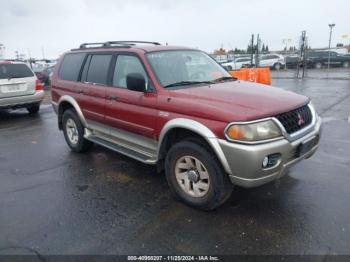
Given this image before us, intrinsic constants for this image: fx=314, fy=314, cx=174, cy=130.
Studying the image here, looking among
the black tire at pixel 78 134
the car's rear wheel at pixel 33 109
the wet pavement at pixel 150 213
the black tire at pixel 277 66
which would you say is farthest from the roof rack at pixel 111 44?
the black tire at pixel 277 66

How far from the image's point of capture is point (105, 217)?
142 inches

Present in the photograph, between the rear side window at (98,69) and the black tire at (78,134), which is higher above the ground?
the rear side window at (98,69)

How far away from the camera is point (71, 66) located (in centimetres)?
587

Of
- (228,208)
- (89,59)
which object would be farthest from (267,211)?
(89,59)

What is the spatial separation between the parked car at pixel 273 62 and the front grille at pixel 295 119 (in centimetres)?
2968

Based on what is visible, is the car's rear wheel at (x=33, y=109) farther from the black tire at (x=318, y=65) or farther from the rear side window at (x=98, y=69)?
the black tire at (x=318, y=65)

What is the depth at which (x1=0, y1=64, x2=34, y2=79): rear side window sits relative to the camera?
360 inches

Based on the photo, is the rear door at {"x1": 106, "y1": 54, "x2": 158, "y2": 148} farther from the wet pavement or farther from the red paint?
the wet pavement

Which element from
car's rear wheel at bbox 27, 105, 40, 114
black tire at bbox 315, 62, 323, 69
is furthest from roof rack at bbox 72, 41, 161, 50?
black tire at bbox 315, 62, 323, 69

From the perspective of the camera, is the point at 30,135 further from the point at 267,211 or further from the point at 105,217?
the point at 267,211

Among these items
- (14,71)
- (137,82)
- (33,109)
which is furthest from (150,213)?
(33,109)

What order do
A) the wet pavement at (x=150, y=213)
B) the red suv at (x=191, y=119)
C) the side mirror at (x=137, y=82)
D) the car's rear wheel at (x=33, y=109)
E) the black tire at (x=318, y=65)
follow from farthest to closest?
the black tire at (x=318, y=65) → the car's rear wheel at (x=33, y=109) → the side mirror at (x=137, y=82) → the red suv at (x=191, y=119) → the wet pavement at (x=150, y=213)

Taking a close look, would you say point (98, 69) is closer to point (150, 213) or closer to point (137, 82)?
point (137, 82)

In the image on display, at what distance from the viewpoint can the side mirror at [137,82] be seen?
156 inches
